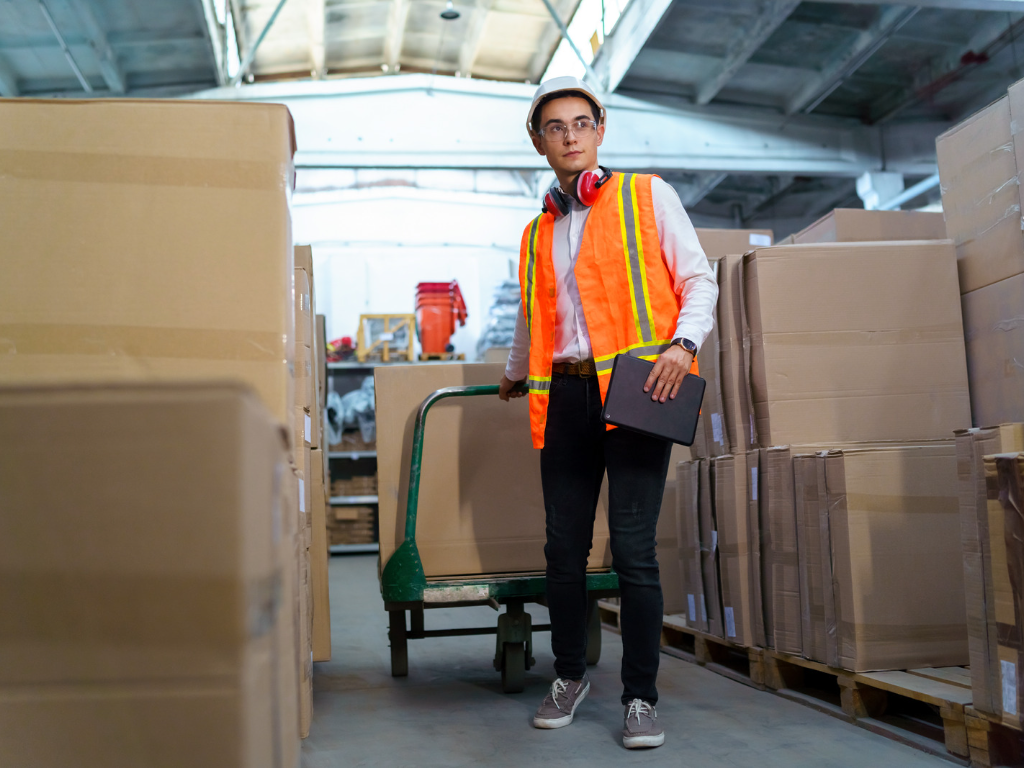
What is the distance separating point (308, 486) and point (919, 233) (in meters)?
2.45

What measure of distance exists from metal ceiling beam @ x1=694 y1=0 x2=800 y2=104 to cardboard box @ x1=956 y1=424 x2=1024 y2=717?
3.90m

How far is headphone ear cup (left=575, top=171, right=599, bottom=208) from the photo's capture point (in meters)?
A: 2.12

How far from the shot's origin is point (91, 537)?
700 mm

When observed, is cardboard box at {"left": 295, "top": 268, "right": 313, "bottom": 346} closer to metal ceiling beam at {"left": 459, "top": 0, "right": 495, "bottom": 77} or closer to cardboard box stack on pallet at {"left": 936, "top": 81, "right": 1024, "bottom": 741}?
cardboard box stack on pallet at {"left": 936, "top": 81, "right": 1024, "bottom": 741}

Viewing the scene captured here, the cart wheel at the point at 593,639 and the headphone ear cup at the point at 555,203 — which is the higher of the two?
the headphone ear cup at the point at 555,203

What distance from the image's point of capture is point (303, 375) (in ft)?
6.78

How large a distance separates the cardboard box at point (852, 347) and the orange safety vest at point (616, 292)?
45 centimetres

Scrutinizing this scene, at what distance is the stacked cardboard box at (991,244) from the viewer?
234 centimetres

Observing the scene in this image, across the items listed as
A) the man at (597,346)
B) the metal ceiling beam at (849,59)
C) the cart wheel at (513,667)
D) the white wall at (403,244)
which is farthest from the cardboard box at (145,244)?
the white wall at (403,244)

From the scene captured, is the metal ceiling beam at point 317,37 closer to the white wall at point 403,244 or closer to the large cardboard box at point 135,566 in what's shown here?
the white wall at point 403,244

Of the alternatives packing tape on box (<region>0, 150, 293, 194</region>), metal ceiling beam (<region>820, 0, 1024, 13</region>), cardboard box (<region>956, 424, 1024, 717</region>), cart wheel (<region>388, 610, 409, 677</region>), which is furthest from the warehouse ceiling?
packing tape on box (<region>0, 150, 293, 194</region>)

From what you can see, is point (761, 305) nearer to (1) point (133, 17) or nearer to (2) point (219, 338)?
(2) point (219, 338)

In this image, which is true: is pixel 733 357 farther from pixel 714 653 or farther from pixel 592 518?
pixel 714 653

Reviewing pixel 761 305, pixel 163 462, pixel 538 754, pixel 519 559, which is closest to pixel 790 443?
pixel 761 305
